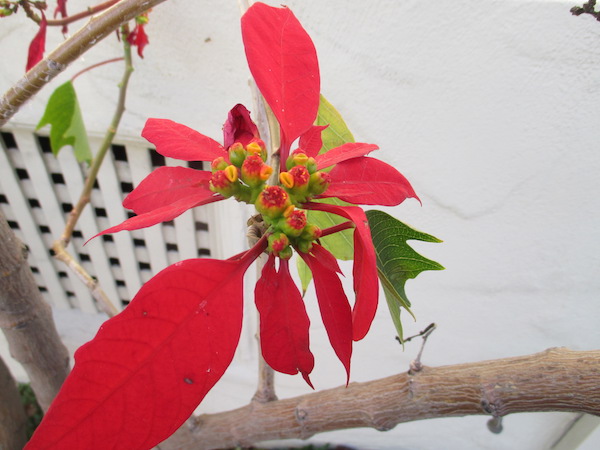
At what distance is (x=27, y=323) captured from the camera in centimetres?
49

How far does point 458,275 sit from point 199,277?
621mm

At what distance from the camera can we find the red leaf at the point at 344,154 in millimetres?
251

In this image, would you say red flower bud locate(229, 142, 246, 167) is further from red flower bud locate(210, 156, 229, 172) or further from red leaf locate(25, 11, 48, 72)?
red leaf locate(25, 11, 48, 72)

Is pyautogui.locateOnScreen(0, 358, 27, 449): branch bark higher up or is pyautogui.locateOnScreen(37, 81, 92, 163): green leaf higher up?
pyautogui.locateOnScreen(37, 81, 92, 163): green leaf

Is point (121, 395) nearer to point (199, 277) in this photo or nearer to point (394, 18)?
point (199, 277)

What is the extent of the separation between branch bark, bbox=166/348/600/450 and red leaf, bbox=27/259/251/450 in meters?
0.28

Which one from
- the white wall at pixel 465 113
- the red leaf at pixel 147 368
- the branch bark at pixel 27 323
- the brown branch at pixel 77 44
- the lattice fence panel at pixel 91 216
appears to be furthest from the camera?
the lattice fence panel at pixel 91 216

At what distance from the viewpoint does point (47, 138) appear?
819 mm

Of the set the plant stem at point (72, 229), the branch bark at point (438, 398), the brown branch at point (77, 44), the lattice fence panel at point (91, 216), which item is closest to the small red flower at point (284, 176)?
the brown branch at point (77, 44)

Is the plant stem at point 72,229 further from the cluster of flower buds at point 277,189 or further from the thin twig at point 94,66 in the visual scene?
the cluster of flower buds at point 277,189

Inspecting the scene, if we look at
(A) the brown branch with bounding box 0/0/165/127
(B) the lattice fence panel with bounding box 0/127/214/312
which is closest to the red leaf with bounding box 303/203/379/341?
(A) the brown branch with bounding box 0/0/165/127

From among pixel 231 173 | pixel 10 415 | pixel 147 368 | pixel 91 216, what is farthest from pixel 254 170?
pixel 91 216

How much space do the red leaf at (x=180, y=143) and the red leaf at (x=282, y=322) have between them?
0.26ft

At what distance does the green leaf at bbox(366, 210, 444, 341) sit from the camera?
0.27 m
